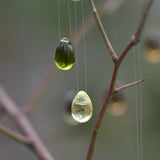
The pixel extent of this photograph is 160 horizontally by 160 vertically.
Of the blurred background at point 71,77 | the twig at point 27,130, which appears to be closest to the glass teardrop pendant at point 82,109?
the twig at point 27,130

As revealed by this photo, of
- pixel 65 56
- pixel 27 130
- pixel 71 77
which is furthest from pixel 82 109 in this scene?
pixel 71 77

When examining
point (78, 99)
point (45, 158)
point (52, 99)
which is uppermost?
point (78, 99)

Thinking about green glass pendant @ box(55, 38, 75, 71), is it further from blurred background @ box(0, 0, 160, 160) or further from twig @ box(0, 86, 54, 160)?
blurred background @ box(0, 0, 160, 160)

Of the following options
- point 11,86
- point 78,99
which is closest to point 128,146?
point 11,86

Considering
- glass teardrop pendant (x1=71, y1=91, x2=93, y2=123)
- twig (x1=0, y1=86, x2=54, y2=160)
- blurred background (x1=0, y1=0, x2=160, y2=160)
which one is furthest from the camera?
blurred background (x1=0, y1=0, x2=160, y2=160)

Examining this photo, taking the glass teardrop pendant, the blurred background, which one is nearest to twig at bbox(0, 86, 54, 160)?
the glass teardrop pendant

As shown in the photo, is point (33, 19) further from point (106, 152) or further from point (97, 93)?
point (106, 152)

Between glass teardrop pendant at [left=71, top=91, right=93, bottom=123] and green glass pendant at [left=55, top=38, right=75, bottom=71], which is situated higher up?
green glass pendant at [left=55, top=38, right=75, bottom=71]
